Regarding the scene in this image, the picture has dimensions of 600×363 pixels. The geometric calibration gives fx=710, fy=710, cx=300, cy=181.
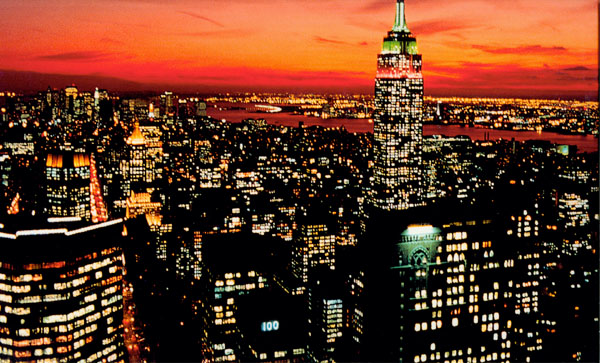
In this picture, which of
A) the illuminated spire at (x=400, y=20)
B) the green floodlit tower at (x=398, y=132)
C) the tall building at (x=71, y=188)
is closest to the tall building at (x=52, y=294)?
the tall building at (x=71, y=188)

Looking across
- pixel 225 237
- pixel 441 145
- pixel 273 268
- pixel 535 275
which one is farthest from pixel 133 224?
pixel 535 275

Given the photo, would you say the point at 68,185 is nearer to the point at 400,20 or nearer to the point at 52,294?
the point at 400,20

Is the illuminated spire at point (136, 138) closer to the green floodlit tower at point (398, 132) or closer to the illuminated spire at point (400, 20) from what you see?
the green floodlit tower at point (398, 132)

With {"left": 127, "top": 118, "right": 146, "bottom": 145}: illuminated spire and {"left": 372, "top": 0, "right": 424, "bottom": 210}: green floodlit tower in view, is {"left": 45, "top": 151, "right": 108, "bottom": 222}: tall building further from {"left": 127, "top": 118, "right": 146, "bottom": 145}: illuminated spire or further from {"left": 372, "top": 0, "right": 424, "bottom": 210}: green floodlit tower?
{"left": 372, "top": 0, "right": 424, "bottom": 210}: green floodlit tower

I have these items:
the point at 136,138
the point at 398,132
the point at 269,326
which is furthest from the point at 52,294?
the point at 136,138

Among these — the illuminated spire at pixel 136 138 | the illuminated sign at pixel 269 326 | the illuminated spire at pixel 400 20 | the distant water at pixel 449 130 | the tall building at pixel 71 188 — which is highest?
the illuminated spire at pixel 400 20

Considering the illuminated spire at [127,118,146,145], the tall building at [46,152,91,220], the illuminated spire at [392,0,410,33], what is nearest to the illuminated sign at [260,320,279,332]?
the tall building at [46,152,91,220]

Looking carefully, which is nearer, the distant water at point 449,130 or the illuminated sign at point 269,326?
the illuminated sign at point 269,326

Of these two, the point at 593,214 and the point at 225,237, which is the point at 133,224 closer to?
the point at 225,237
